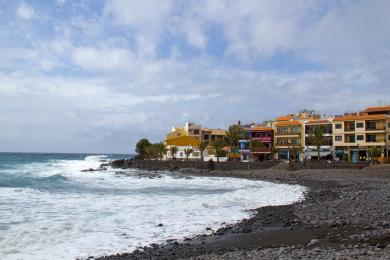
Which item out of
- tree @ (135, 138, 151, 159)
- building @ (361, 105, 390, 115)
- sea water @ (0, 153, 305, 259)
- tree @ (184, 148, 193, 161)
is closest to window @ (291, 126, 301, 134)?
building @ (361, 105, 390, 115)

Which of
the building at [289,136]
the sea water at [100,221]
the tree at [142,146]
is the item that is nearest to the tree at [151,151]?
the tree at [142,146]

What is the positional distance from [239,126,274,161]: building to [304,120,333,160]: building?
784 centimetres

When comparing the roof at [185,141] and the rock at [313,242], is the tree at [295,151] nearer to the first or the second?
the roof at [185,141]

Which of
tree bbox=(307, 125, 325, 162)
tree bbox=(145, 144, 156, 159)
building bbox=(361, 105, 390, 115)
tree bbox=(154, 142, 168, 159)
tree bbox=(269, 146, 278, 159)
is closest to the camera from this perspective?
tree bbox=(307, 125, 325, 162)

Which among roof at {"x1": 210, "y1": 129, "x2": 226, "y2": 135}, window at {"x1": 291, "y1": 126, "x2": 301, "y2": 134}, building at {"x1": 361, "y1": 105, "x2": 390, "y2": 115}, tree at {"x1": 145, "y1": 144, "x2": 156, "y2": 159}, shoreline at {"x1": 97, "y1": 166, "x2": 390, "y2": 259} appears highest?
building at {"x1": 361, "y1": 105, "x2": 390, "y2": 115}

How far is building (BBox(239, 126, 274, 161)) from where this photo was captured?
78688 millimetres

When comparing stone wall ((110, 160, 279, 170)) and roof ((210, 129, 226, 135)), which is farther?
roof ((210, 129, 226, 135))

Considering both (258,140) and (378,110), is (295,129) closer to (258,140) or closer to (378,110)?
(258,140)

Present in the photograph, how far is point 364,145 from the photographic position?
216 feet

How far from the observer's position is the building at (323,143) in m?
70.6

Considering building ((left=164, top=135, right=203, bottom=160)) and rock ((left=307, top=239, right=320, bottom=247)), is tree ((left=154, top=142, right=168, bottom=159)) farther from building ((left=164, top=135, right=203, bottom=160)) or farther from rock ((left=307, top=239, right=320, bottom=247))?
rock ((left=307, top=239, right=320, bottom=247))

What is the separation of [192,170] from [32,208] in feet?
157

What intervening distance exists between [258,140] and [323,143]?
44.7 feet

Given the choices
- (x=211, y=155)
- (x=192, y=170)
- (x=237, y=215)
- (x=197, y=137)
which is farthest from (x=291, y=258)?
(x=197, y=137)
